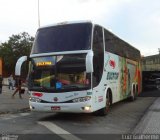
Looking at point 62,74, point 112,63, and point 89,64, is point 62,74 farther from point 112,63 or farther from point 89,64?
point 112,63

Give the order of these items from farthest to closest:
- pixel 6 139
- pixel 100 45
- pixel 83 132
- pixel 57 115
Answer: pixel 57 115
pixel 100 45
pixel 83 132
pixel 6 139

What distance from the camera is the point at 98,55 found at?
600 inches

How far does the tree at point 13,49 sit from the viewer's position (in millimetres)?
89387

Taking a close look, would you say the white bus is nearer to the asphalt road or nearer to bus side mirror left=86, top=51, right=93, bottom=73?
bus side mirror left=86, top=51, right=93, bottom=73

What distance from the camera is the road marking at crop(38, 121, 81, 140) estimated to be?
35.7 feet

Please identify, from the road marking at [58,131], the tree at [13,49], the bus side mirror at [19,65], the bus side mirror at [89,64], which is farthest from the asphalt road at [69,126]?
the tree at [13,49]

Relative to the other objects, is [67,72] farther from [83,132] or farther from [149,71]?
[149,71]

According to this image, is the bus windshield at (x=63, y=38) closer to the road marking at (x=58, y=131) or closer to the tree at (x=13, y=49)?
the road marking at (x=58, y=131)

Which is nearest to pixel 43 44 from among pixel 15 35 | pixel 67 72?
pixel 67 72

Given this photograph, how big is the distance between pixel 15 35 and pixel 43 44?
81.9m

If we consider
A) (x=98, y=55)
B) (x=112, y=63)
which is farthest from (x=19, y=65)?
(x=112, y=63)

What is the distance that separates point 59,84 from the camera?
46.7 ft

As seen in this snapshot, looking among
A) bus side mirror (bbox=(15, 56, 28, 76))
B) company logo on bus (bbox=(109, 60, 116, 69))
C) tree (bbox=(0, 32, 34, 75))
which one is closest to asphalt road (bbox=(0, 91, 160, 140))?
bus side mirror (bbox=(15, 56, 28, 76))

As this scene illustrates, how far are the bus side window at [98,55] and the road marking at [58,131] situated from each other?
2293 millimetres
